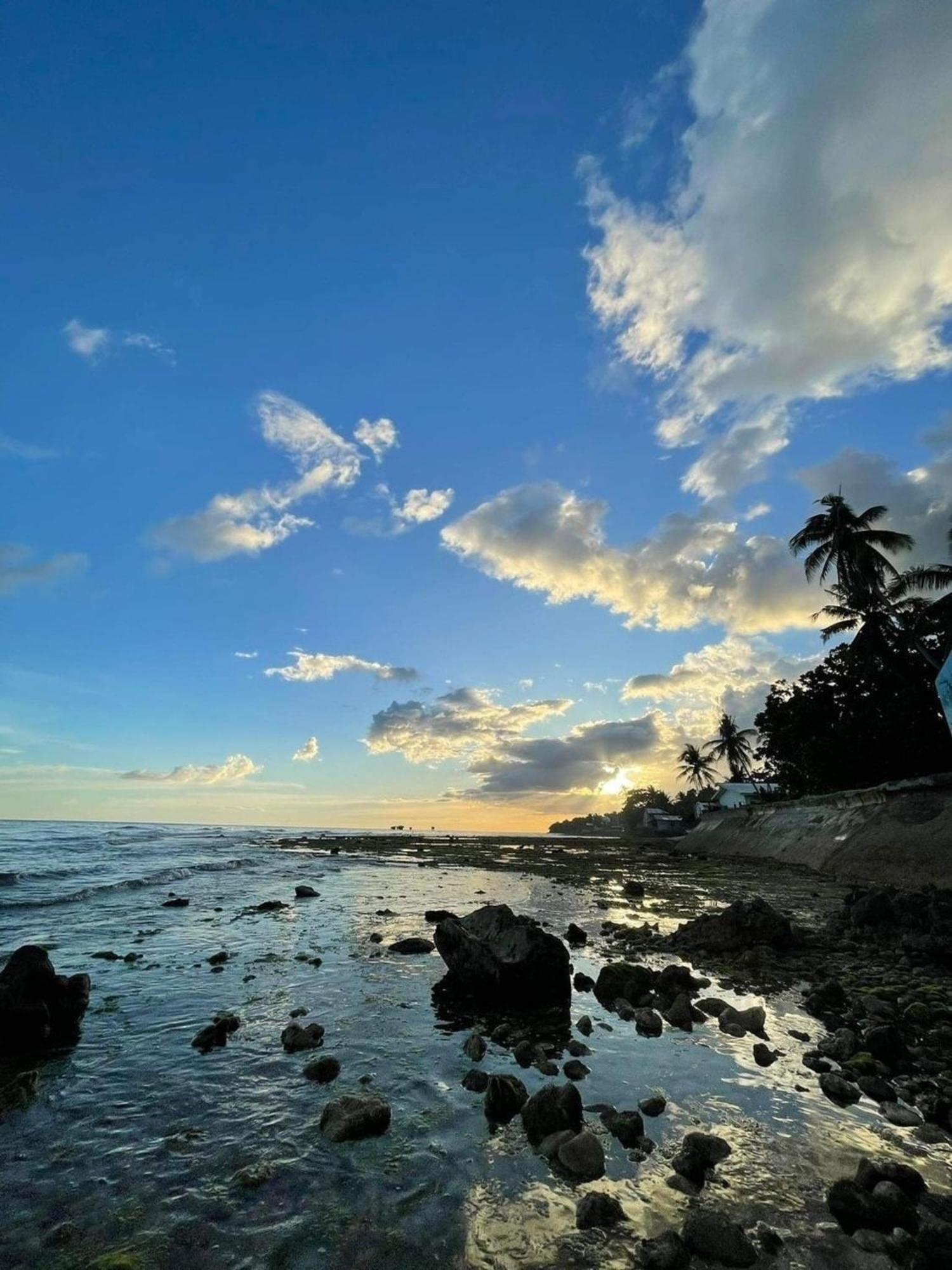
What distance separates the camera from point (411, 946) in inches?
521

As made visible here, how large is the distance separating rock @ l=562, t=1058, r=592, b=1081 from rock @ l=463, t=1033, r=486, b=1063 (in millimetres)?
1044

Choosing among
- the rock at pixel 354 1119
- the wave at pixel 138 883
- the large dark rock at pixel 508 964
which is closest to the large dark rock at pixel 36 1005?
the rock at pixel 354 1119

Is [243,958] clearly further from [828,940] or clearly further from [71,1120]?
[828,940]

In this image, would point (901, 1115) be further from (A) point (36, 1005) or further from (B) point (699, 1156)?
(A) point (36, 1005)

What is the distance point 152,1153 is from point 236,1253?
1774 mm

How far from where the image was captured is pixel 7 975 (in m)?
8.09

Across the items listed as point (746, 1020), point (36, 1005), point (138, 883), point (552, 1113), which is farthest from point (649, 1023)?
point (138, 883)

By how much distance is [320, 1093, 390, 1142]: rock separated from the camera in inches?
212

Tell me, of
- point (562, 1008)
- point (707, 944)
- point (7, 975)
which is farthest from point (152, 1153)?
point (707, 944)

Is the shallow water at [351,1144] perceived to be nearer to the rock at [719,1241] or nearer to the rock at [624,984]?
the rock at [719,1241]

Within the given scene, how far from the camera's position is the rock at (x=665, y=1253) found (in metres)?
3.78

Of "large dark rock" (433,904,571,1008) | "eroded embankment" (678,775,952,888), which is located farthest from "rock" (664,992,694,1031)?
"eroded embankment" (678,775,952,888)

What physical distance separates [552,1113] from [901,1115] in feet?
11.0

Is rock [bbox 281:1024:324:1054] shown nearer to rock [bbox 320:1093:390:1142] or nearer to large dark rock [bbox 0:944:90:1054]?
rock [bbox 320:1093:390:1142]
